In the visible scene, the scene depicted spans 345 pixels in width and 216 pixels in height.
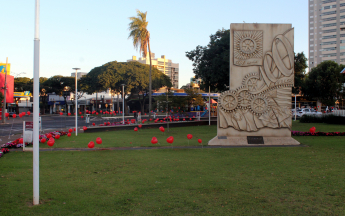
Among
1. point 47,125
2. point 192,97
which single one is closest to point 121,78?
point 192,97

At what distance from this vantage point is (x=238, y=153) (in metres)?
11.4

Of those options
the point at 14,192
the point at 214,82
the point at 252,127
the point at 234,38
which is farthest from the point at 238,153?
the point at 214,82

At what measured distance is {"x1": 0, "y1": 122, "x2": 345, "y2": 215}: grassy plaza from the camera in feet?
16.5

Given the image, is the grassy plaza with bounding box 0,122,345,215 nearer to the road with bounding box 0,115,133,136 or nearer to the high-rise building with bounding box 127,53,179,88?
the road with bounding box 0,115,133,136

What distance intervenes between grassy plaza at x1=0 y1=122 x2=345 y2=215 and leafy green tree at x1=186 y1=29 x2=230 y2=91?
50.1 feet

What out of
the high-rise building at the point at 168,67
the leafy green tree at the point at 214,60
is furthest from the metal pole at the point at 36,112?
the high-rise building at the point at 168,67

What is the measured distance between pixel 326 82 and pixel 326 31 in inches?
1922

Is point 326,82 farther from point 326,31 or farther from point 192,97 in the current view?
point 326,31

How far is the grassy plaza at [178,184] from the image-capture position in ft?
16.5

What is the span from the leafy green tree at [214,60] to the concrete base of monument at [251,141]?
452 inches

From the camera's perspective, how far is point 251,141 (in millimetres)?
13906

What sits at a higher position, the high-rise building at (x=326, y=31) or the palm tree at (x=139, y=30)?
→ the high-rise building at (x=326, y=31)

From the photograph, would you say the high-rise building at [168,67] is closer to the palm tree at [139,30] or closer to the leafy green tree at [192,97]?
the leafy green tree at [192,97]

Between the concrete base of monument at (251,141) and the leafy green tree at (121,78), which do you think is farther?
the leafy green tree at (121,78)
